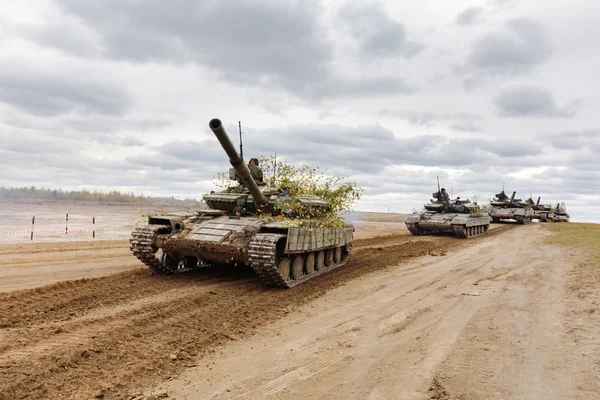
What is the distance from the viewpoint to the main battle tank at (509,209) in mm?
38594

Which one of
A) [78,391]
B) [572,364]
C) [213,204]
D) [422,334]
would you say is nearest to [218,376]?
[78,391]

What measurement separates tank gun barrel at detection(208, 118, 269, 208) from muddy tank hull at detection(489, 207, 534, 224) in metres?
31.9

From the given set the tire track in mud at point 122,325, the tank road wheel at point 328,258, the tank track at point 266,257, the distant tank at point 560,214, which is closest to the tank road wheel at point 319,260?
the tank road wheel at point 328,258

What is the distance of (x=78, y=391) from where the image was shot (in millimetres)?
4938

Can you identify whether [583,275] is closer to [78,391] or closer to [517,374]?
[517,374]

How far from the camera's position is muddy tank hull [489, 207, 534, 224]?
126 feet

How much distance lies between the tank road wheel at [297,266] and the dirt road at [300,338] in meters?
0.38

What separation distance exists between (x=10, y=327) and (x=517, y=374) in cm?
704

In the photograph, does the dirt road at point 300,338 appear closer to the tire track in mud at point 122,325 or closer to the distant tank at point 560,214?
the tire track in mud at point 122,325

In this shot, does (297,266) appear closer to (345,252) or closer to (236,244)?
(236,244)

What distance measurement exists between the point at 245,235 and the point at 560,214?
50.2 m

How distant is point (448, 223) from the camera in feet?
85.5

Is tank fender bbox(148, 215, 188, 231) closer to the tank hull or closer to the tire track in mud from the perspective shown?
the tire track in mud

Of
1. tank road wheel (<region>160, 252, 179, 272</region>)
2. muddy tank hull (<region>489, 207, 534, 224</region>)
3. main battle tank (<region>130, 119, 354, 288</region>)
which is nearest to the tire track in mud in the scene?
main battle tank (<region>130, 119, 354, 288</region>)
